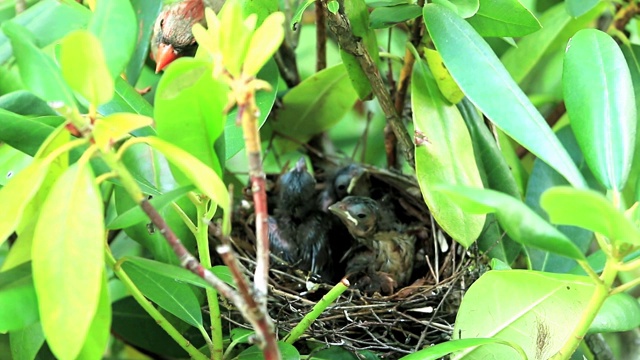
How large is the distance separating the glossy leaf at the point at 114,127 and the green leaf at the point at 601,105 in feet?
1.68

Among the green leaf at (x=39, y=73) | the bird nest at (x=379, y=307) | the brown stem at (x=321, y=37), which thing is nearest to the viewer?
the green leaf at (x=39, y=73)

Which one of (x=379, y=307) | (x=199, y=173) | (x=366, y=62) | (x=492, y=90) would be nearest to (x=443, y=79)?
(x=366, y=62)

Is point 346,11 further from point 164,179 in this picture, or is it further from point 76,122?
point 76,122

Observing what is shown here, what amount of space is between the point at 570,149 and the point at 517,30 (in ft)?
1.61

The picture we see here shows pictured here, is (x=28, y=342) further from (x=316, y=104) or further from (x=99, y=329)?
(x=316, y=104)

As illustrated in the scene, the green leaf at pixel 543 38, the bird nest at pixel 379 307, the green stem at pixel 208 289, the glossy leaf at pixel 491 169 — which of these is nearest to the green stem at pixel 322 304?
the green stem at pixel 208 289

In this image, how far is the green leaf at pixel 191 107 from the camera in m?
0.69

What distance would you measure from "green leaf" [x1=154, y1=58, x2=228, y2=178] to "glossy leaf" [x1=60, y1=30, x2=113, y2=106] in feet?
0.21

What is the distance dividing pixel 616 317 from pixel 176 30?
2.94 ft

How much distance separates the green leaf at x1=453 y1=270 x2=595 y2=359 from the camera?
3.19 ft

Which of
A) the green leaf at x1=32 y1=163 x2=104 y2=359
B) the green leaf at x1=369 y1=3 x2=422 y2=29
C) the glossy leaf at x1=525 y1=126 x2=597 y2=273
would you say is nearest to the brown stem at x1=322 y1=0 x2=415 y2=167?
the green leaf at x1=369 y1=3 x2=422 y2=29

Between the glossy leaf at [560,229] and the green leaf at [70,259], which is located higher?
the green leaf at [70,259]

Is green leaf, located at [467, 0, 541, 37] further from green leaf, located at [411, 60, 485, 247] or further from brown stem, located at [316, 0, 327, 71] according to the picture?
brown stem, located at [316, 0, 327, 71]

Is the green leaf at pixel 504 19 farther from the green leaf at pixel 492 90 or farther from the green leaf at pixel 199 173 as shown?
the green leaf at pixel 199 173
